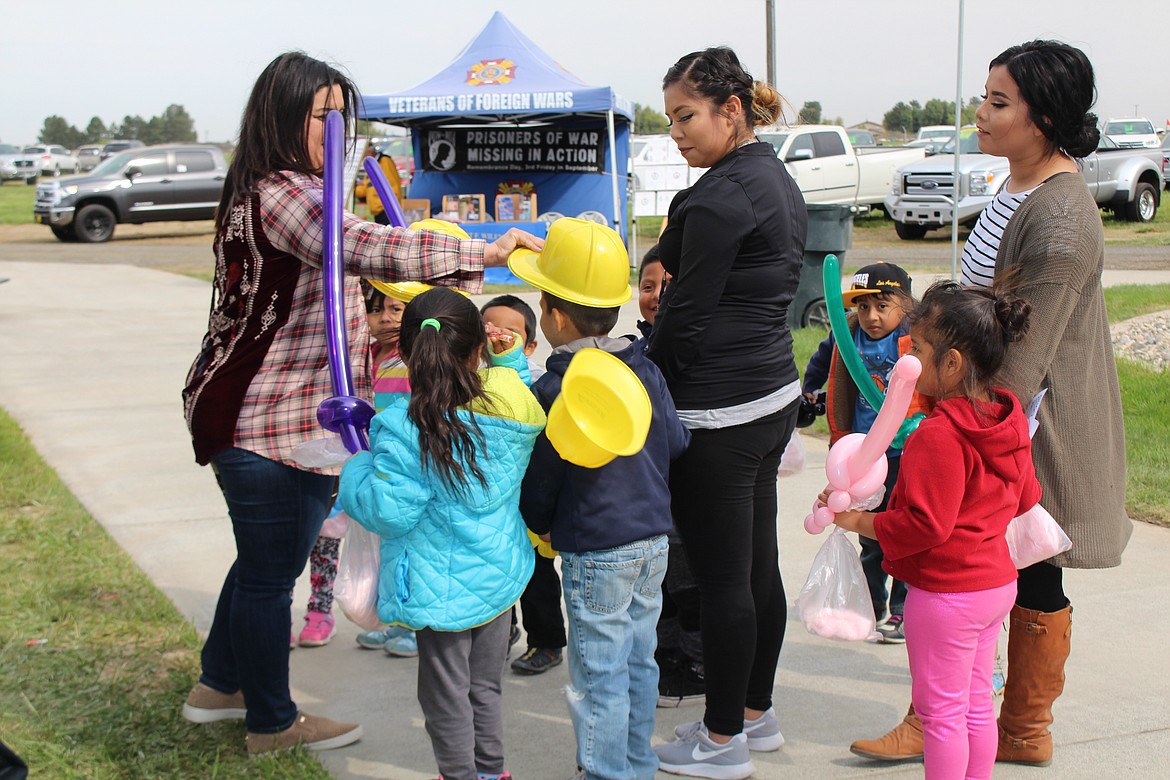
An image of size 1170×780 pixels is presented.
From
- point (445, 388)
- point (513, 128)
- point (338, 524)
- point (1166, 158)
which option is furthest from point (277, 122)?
point (1166, 158)

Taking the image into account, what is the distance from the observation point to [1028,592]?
293cm

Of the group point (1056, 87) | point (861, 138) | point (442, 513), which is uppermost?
point (1056, 87)

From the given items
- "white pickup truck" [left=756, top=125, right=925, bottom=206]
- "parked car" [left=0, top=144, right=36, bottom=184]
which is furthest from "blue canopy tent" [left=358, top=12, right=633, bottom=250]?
"parked car" [left=0, top=144, right=36, bottom=184]

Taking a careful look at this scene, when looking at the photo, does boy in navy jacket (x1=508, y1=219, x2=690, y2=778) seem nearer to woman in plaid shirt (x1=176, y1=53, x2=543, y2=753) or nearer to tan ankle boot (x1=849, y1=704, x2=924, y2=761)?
woman in plaid shirt (x1=176, y1=53, x2=543, y2=753)

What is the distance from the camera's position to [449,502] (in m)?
2.54

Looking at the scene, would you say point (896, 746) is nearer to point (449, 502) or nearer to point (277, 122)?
point (449, 502)

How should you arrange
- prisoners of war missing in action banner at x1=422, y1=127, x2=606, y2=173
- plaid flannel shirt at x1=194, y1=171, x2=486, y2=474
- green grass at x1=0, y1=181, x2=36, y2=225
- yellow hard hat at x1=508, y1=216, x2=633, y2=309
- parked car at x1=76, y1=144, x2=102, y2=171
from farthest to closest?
parked car at x1=76, y1=144, x2=102, y2=171, green grass at x1=0, y1=181, x2=36, y2=225, prisoners of war missing in action banner at x1=422, y1=127, x2=606, y2=173, plaid flannel shirt at x1=194, y1=171, x2=486, y2=474, yellow hard hat at x1=508, y1=216, x2=633, y2=309

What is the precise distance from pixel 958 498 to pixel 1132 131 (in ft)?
95.1

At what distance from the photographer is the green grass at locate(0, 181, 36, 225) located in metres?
28.2

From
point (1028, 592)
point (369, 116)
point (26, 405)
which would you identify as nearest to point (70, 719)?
point (1028, 592)

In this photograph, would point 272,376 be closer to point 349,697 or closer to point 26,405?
point 349,697

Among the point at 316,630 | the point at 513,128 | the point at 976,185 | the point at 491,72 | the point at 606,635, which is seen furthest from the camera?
the point at 976,185

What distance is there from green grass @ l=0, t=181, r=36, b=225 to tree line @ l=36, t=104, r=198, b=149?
210ft

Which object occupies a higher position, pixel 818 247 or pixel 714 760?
pixel 818 247
